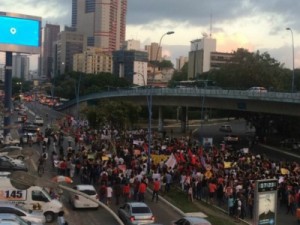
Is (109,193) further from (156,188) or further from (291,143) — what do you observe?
(291,143)

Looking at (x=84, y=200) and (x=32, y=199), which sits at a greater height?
(x=32, y=199)

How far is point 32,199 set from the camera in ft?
70.8

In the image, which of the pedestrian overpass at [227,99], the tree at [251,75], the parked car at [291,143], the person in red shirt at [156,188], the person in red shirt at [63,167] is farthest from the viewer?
the tree at [251,75]

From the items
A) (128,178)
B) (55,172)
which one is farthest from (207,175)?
(55,172)

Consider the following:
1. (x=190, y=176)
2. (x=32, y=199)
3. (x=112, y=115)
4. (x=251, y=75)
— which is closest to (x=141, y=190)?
(x=190, y=176)

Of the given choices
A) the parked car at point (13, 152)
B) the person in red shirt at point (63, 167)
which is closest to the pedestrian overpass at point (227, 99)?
the parked car at point (13, 152)

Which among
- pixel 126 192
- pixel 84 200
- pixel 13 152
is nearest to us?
pixel 84 200

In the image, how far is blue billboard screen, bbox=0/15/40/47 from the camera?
49.9m

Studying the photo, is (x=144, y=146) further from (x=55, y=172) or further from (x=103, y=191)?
(x=103, y=191)

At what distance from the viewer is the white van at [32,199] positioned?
70.5 ft

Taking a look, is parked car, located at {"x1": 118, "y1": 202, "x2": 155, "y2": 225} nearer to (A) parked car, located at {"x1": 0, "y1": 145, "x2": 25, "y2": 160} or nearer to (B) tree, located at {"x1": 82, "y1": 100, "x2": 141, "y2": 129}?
(A) parked car, located at {"x1": 0, "y1": 145, "x2": 25, "y2": 160}

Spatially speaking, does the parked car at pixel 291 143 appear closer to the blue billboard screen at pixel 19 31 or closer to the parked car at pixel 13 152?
the blue billboard screen at pixel 19 31

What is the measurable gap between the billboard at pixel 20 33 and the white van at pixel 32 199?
1216 inches

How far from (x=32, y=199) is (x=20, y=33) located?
32304mm
